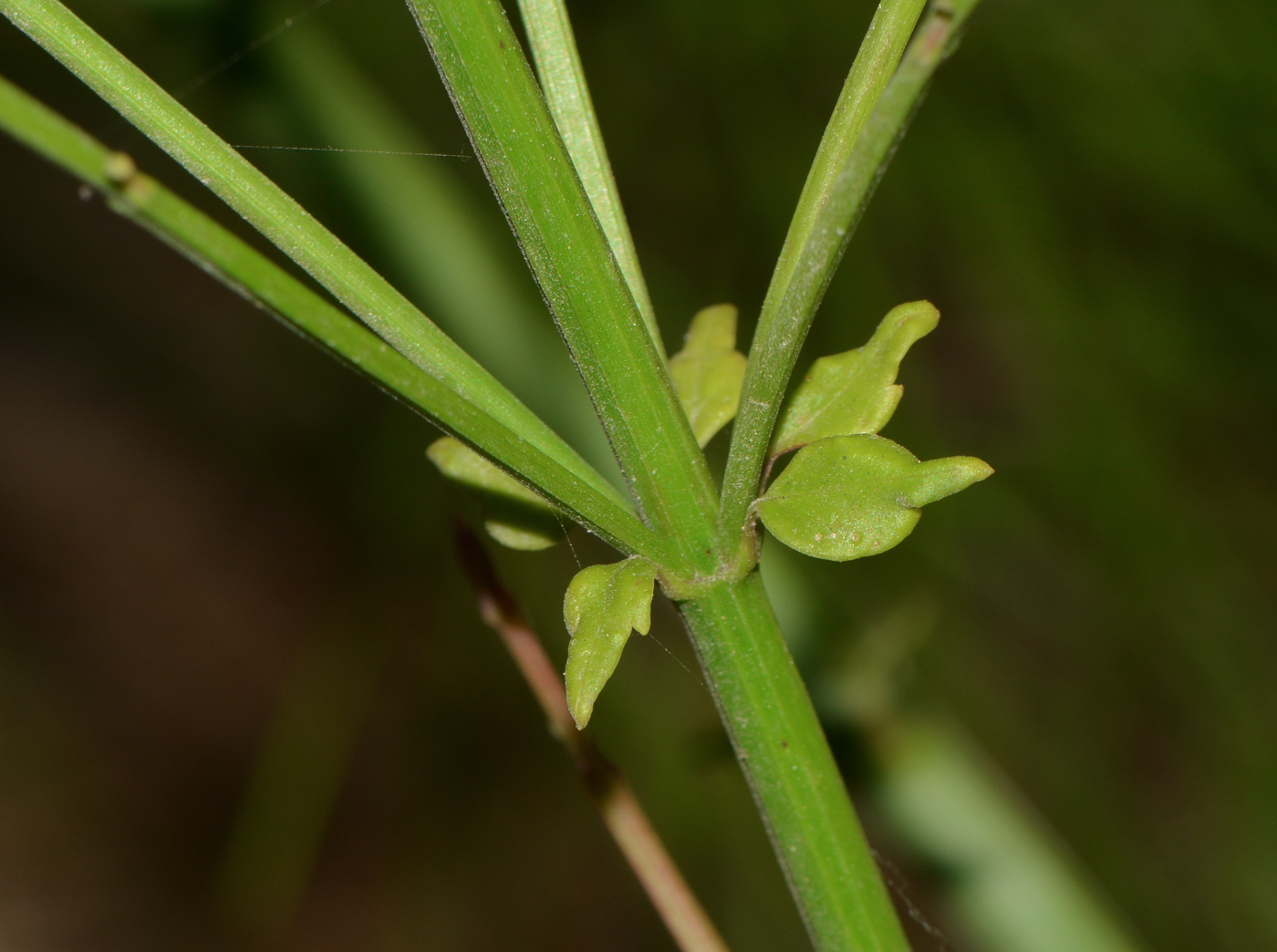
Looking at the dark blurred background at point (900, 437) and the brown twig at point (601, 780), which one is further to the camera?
the dark blurred background at point (900, 437)

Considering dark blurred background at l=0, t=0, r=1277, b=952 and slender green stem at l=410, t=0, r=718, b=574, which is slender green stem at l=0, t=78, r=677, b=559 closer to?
slender green stem at l=410, t=0, r=718, b=574

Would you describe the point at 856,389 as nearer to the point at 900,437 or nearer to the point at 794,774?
the point at 794,774

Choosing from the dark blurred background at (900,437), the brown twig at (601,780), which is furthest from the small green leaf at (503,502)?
the dark blurred background at (900,437)

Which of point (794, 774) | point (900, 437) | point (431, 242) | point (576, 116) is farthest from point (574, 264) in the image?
point (900, 437)

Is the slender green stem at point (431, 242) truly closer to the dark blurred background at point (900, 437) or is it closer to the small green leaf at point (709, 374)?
the dark blurred background at point (900, 437)

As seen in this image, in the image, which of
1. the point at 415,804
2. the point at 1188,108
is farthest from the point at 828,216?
the point at 415,804

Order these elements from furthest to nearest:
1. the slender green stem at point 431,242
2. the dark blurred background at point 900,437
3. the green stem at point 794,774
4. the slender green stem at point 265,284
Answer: the dark blurred background at point 900,437
the slender green stem at point 431,242
the green stem at point 794,774
the slender green stem at point 265,284

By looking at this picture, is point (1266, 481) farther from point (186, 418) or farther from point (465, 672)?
point (186, 418)
